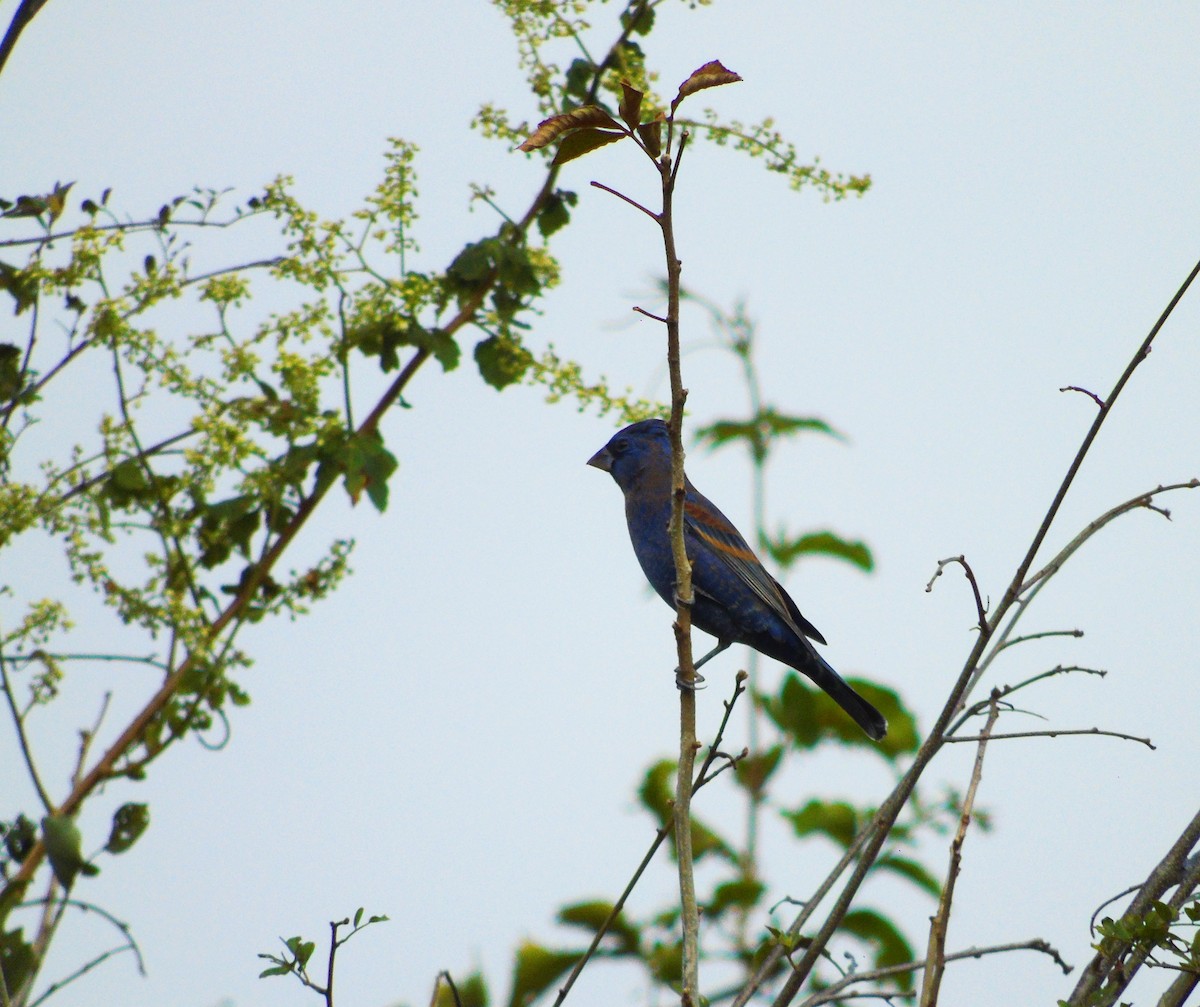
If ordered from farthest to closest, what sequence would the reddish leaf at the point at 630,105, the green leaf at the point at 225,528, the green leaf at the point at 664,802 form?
1. the green leaf at the point at 664,802
2. the green leaf at the point at 225,528
3. the reddish leaf at the point at 630,105

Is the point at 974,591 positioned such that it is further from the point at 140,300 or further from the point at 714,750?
the point at 140,300

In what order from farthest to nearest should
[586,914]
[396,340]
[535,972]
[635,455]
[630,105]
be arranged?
[635,455], [586,914], [535,972], [396,340], [630,105]

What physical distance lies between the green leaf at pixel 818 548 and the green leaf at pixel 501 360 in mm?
→ 2261

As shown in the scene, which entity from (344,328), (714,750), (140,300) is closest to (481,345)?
(344,328)

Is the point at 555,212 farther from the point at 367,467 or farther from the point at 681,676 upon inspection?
the point at 681,676

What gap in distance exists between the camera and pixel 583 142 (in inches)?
78.3

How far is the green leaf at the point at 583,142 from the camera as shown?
1.97 m

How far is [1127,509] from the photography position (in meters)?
2.40

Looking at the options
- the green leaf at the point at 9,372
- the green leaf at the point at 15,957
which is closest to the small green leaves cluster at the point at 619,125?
the green leaf at the point at 9,372

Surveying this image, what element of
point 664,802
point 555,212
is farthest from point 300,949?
point 664,802

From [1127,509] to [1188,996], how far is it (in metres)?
0.80

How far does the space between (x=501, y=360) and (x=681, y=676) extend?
5.03 feet

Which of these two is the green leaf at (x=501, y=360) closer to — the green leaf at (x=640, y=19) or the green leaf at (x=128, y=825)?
the green leaf at (x=640, y=19)

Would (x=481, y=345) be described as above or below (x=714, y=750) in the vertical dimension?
above
